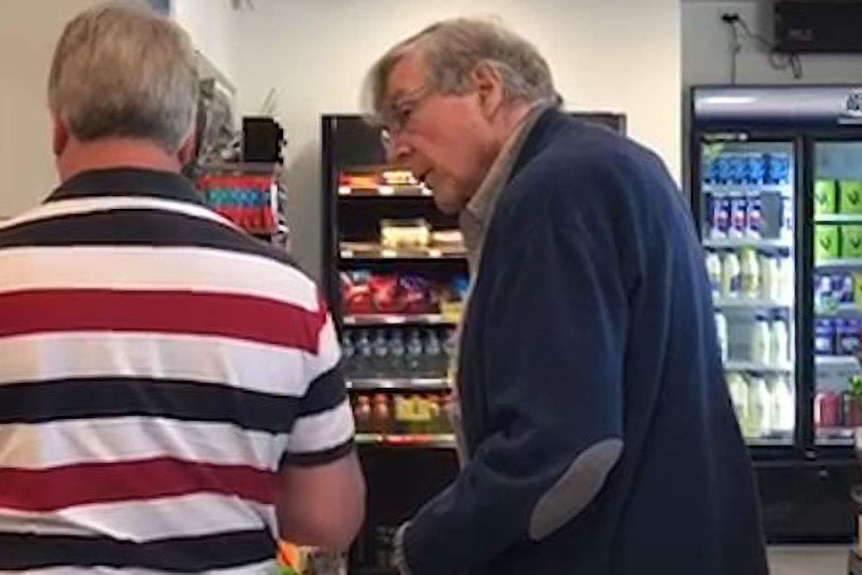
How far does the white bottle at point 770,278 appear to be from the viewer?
309 inches

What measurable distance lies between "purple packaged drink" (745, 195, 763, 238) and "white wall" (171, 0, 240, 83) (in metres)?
2.95

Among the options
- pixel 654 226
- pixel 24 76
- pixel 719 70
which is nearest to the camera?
pixel 654 226

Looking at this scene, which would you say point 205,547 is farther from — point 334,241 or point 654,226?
point 334,241

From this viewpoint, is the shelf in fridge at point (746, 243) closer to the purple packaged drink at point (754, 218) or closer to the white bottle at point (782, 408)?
the purple packaged drink at point (754, 218)

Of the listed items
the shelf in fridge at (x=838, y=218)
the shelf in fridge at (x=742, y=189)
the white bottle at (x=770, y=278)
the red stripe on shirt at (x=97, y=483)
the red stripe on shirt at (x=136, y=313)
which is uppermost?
the red stripe on shirt at (x=136, y=313)

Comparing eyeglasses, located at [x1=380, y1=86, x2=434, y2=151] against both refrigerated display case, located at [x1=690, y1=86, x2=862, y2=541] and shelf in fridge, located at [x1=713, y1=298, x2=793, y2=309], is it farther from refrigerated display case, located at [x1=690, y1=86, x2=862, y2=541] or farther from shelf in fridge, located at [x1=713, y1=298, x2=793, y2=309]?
shelf in fridge, located at [x1=713, y1=298, x2=793, y2=309]

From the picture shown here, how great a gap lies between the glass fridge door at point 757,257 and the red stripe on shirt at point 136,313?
6448 mm

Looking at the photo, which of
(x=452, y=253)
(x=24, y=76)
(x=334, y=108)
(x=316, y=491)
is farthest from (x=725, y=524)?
(x=334, y=108)

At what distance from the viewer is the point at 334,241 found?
6.61 m

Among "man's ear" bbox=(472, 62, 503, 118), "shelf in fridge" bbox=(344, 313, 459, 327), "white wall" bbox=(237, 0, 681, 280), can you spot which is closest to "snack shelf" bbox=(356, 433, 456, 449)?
"shelf in fridge" bbox=(344, 313, 459, 327)

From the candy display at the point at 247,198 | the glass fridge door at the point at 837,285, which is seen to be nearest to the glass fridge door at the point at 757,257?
the glass fridge door at the point at 837,285

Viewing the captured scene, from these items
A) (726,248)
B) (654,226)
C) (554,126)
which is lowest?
(726,248)

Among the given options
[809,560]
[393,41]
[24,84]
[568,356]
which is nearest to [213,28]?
Result: [393,41]

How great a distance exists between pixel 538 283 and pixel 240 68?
546 centimetres
